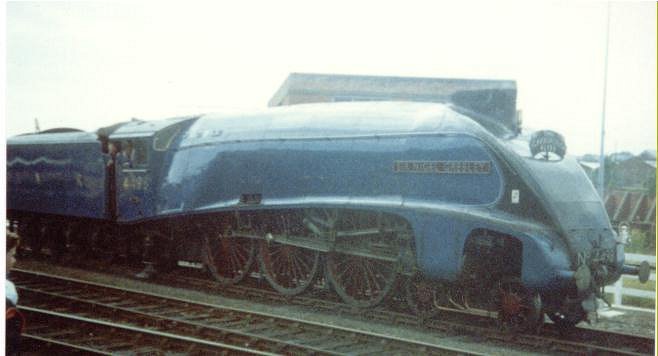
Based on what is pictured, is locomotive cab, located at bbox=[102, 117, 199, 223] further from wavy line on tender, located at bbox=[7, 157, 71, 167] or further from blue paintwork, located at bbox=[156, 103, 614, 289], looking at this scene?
wavy line on tender, located at bbox=[7, 157, 71, 167]

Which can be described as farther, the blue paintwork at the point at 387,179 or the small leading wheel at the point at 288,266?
the small leading wheel at the point at 288,266

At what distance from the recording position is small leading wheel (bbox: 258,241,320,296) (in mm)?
7898

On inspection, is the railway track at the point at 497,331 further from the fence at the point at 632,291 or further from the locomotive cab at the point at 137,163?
the locomotive cab at the point at 137,163

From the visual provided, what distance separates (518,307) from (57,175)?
7.86 m

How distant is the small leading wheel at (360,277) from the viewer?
7.18m

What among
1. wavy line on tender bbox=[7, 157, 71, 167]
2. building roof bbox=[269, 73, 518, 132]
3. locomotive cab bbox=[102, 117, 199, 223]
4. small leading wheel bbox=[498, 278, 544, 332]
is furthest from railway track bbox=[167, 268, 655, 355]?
wavy line on tender bbox=[7, 157, 71, 167]

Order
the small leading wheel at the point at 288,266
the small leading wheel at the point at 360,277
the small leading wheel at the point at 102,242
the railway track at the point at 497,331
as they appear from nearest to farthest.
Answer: the railway track at the point at 497,331
the small leading wheel at the point at 360,277
the small leading wheel at the point at 288,266
the small leading wheel at the point at 102,242

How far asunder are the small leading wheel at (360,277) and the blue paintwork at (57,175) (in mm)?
4357

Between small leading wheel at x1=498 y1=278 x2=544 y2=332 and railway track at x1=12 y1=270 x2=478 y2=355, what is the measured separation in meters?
0.77

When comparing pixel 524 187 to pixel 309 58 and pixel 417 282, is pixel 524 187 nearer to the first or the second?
pixel 417 282

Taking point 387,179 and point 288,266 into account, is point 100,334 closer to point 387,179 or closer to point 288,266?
point 288,266

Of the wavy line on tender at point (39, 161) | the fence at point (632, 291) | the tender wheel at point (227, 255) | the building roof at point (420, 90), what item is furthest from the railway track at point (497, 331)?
the wavy line on tender at point (39, 161)

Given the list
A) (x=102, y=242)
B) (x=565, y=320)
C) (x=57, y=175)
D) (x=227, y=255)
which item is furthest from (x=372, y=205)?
(x=57, y=175)

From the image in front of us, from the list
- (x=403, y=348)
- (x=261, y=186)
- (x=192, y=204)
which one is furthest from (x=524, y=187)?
(x=192, y=204)
